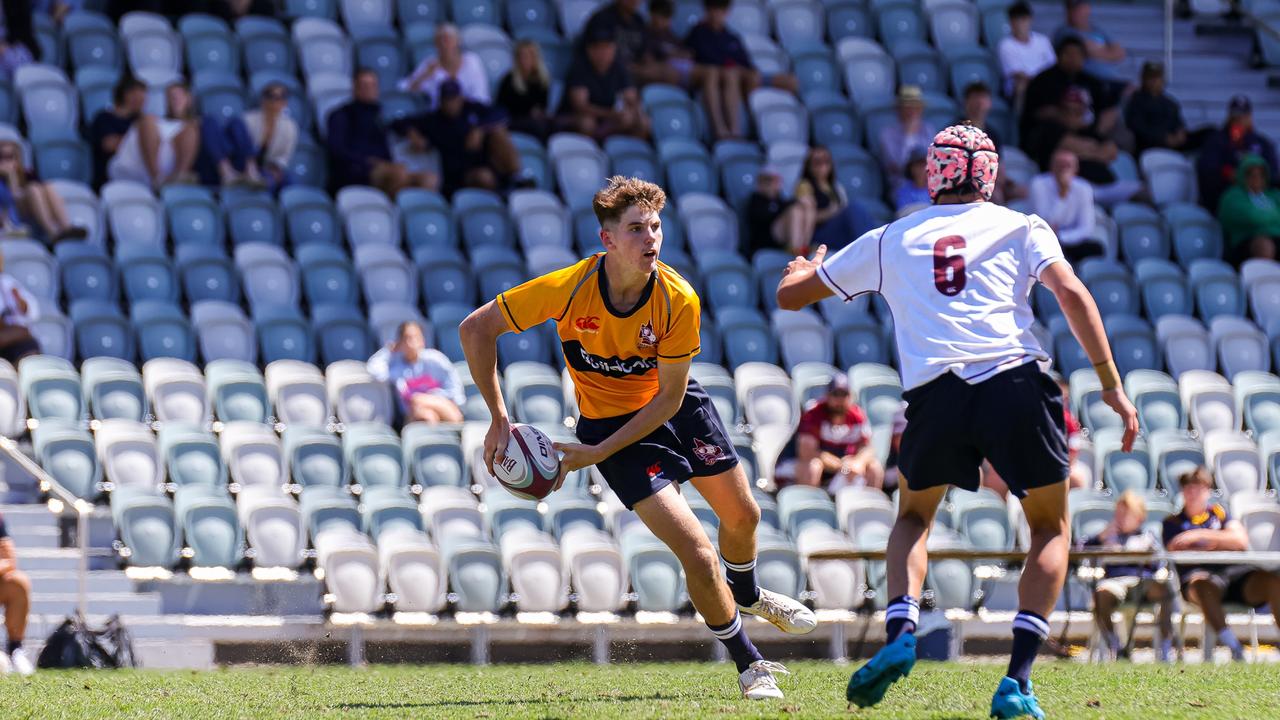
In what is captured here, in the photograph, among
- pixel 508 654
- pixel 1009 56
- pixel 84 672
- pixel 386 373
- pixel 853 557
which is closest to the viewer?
pixel 84 672

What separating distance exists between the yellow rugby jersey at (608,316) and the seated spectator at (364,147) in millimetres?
8387

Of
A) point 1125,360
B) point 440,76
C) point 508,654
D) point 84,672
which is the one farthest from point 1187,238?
point 84,672

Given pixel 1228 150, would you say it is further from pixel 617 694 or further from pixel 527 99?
pixel 617 694

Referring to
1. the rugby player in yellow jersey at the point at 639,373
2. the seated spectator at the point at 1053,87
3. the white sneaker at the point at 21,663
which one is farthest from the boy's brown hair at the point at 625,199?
the seated spectator at the point at 1053,87

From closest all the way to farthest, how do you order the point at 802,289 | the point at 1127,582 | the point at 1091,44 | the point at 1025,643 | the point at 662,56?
the point at 1025,643, the point at 802,289, the point at 1127,582, the point at 662,56, the point at 1091,44

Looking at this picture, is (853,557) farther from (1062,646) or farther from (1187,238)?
(1187,238)

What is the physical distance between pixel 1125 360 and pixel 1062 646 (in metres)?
3.64

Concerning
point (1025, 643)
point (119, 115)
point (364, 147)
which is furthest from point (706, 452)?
point (119, 115)

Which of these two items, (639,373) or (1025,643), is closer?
(1025,643)

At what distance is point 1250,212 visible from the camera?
1677 cm

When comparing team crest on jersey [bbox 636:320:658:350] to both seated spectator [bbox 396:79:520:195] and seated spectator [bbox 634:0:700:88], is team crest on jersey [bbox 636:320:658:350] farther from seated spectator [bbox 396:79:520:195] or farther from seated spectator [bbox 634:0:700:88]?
seated spectator [bbox 634:0:700:88]

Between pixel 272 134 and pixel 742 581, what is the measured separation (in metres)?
8.42

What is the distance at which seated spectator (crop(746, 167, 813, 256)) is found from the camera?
1549 cm

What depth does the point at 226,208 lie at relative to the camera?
48.1 feet
